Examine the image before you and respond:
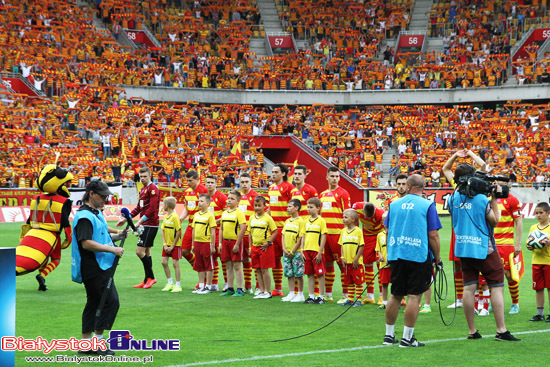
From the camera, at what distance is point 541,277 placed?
11.4 meters

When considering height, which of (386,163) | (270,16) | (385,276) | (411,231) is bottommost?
(385,276)

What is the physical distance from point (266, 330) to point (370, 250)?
130 inches

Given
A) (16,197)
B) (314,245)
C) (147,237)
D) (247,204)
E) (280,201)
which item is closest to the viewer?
(314,245)

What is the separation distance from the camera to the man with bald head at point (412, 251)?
900 centimetres

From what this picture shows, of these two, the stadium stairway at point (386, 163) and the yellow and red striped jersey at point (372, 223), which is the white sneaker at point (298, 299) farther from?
the stadium stairway at point (386, 163)

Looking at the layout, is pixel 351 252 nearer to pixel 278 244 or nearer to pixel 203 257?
pixel 278 244

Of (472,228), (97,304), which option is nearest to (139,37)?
(472,228)

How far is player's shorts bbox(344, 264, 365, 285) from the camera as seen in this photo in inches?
516

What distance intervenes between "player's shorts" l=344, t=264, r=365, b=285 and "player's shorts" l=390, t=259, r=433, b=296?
3.92 m

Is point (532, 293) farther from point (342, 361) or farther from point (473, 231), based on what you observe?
point (342, 361)

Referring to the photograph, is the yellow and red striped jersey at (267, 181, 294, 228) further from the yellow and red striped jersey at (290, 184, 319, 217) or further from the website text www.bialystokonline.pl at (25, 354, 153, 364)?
the website text www.bialystokonline.pl at (25, 354, 153, 364)

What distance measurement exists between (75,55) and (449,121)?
23.4 metres

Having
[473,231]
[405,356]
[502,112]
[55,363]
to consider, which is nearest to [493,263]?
[473,231]

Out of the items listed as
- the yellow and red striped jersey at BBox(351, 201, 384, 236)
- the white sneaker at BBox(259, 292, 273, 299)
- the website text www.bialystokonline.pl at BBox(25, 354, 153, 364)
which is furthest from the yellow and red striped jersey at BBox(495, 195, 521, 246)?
the website text www.bialystokonline.pl at BBox(25, 354, 153, 364)
